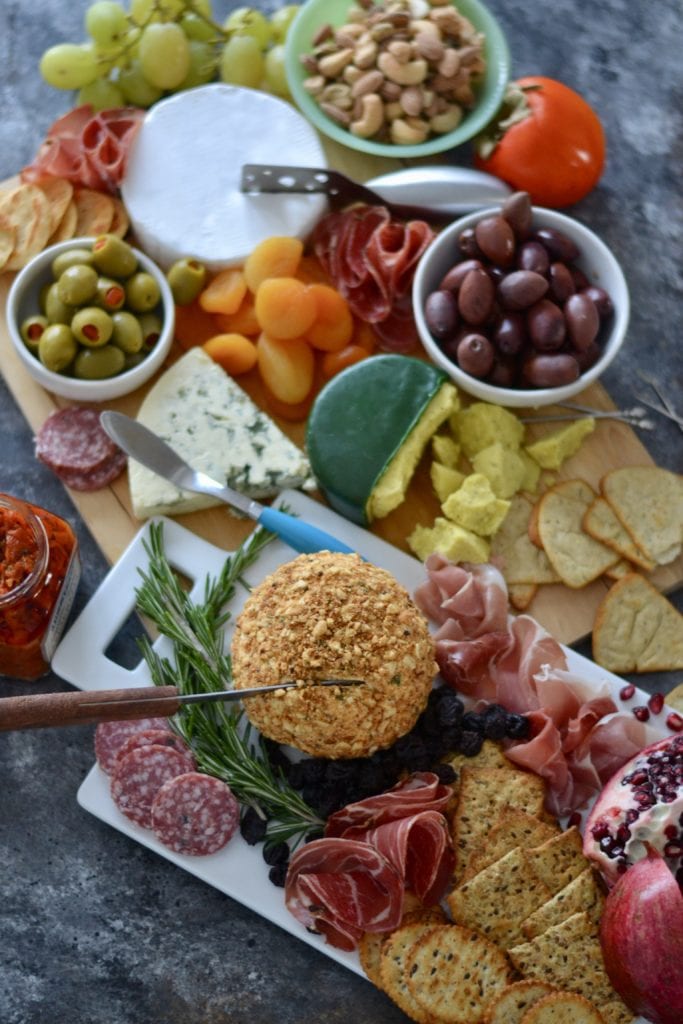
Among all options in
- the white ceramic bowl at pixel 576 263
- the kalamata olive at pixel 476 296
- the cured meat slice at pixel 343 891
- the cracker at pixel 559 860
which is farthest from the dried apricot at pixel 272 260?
the cracker at pixel 559 860

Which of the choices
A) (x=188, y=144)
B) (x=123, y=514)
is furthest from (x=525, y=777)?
(x=188, y=144)

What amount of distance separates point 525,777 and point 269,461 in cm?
103

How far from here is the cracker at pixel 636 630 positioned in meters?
3.11

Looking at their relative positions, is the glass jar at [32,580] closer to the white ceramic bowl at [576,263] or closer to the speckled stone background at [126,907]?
the speckled stone background at [126,907]

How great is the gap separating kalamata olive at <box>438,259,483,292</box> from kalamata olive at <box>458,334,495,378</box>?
140 millimetres

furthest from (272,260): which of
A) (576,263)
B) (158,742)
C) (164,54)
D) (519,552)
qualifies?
(158,742)

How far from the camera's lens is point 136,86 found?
355 centimetres

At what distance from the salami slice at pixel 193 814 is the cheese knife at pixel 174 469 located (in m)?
0.62

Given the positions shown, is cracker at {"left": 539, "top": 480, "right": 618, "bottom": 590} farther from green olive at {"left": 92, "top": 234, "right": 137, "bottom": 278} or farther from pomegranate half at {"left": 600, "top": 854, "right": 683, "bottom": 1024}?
green olive at {"left": 92, "top": 234, "right": 137, "bottom": 278}

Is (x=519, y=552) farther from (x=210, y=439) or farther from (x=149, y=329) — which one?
(x=149, y=329)

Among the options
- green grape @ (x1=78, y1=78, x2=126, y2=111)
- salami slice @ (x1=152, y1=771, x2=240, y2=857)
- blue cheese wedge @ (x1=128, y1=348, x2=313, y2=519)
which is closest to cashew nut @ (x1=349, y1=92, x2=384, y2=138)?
green grape @ (x1=78, y1=78, x2=126, y2=111)

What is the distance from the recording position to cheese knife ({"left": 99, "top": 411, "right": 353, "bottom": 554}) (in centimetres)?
303

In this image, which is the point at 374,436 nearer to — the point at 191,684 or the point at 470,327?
the point at 470,327

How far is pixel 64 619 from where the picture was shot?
304 centimetres
